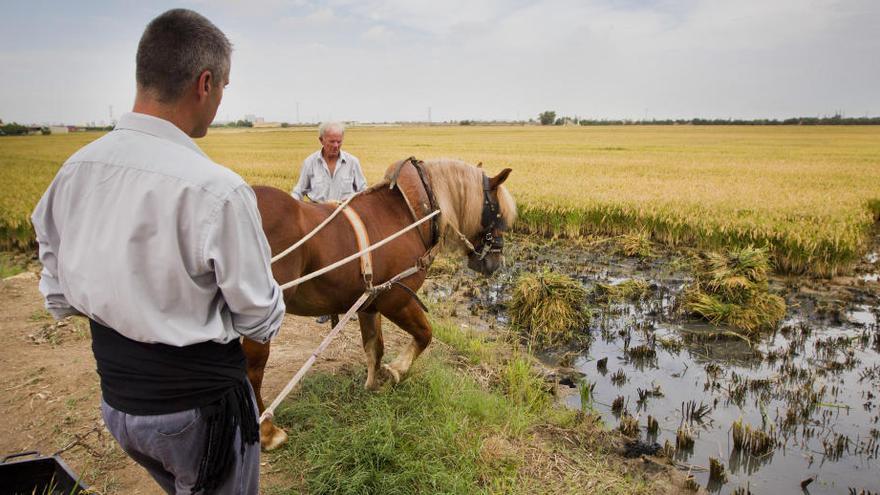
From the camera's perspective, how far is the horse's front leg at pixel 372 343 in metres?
4.07

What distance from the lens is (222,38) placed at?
56.4 inches

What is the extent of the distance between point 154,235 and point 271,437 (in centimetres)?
250

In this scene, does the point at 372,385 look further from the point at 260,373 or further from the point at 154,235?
the point at 154,235

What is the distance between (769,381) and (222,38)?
18.2 ft

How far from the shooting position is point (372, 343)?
4.13 meters

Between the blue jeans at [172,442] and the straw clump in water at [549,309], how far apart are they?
15.3 ft

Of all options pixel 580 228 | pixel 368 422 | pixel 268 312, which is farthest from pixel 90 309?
pixel 580 228

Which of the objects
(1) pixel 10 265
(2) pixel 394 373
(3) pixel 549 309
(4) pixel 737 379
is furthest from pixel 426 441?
(1) pixel 10 265

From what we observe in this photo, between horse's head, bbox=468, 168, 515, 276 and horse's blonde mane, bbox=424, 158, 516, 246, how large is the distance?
0.05 meters

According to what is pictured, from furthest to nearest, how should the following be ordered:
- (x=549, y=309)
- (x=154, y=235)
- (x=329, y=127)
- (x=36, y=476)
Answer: (x=549, y=309), (x=329, y=127), (x=36, y=476), (x=154, y=235)

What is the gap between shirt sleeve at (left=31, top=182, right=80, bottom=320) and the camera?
56.9 inches

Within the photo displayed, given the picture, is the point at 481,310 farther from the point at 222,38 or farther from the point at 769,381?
the point at 222,38

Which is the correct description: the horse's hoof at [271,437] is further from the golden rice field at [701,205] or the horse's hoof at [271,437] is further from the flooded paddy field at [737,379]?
the golden rice field at [701,205]

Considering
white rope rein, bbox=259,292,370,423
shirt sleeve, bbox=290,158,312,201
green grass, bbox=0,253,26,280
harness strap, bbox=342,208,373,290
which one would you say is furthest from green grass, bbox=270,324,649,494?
green grass, bbox=0,253,26,280
